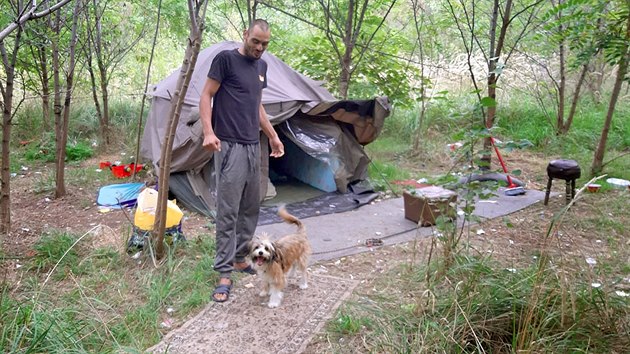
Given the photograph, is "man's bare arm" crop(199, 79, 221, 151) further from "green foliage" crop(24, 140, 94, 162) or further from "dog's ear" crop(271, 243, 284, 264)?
"green foliage" crop(24, 140, 94, 162)

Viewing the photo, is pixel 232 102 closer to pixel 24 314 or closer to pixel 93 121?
pixel 24 314

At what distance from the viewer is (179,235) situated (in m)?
4.06

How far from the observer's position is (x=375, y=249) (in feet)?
14.2

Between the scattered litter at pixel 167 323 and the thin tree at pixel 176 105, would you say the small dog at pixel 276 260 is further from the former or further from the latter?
the thin tree at pixel 176 105

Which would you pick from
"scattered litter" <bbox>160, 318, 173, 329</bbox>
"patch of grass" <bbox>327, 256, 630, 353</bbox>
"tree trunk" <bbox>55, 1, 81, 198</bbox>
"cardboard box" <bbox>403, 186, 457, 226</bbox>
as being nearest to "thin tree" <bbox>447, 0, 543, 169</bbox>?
"cardboard box" <bbox>403, 186, 457, 226</bbox>

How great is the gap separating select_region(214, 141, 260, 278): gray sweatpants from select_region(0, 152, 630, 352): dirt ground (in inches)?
32.1

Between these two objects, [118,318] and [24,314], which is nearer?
[24,314]

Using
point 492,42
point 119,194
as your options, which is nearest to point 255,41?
point 119,194

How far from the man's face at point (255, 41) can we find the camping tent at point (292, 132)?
195 cm

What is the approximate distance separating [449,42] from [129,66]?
7040mm

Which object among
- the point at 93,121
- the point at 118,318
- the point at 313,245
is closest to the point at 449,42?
the point at 93,121

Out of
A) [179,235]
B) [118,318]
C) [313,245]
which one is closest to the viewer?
[118,318]

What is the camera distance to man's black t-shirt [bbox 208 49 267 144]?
3.22 metres

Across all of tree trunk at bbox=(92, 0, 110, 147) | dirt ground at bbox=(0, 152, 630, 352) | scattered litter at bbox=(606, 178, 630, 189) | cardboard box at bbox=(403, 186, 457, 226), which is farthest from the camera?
tree trunk at bbox=(92, 0, 110, 147)
